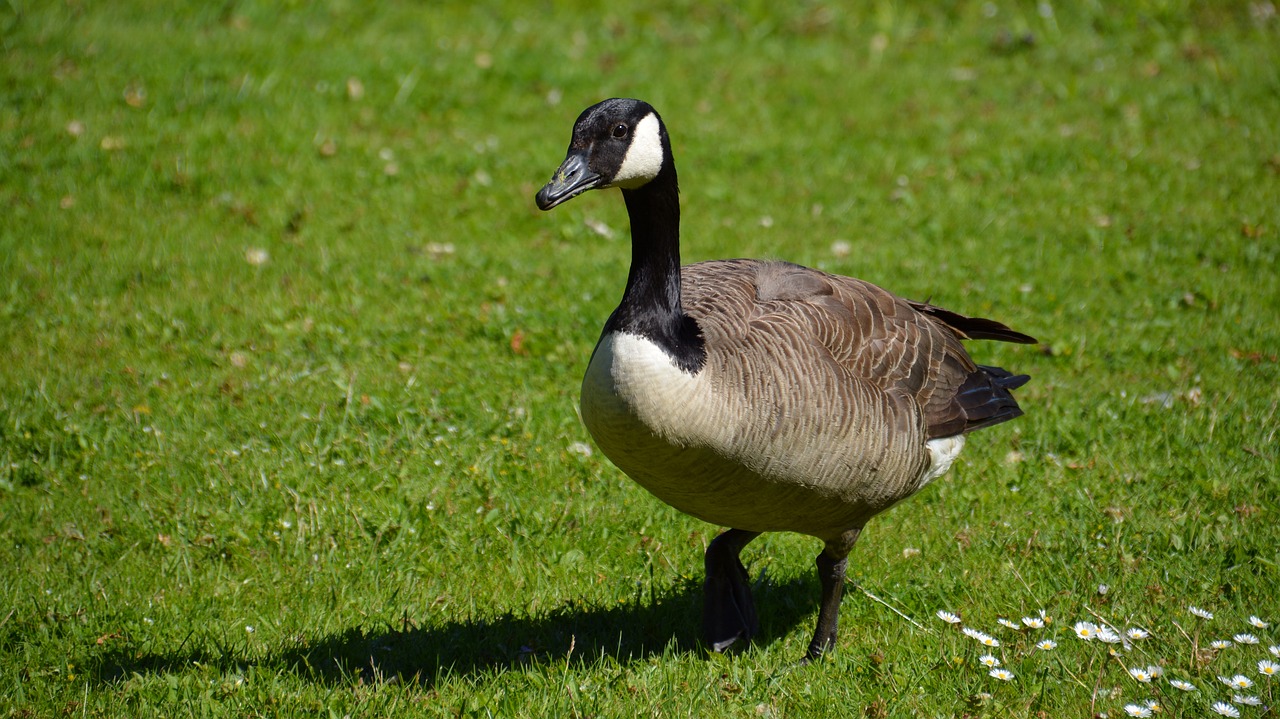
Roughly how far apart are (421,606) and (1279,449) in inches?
157

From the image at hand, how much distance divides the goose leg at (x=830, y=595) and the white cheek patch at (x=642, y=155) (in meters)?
1.56

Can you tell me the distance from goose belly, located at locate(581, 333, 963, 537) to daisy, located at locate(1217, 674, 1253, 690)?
1.21 meters

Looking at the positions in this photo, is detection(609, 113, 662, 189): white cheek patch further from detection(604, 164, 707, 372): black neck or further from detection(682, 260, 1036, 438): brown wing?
detection(682, 260, 1036, 438): brown wing

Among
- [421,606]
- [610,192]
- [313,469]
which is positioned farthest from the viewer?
[610,192]

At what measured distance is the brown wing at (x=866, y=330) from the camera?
392cm

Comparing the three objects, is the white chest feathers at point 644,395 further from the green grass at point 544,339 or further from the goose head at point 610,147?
the green grass at point 544,339

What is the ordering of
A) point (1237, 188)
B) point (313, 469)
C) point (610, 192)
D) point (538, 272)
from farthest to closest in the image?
1. point (610, 192)
2. point (1237, 188)
3. point (538, 272)
4. point (313, 469)

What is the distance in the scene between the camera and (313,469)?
197 inches

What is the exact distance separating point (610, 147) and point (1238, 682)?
2696mm

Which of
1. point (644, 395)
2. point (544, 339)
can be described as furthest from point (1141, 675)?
point (544, 339)

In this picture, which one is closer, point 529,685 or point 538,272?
point 529,685

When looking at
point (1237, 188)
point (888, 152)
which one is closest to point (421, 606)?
point (888, 152)

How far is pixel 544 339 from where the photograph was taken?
6309mm

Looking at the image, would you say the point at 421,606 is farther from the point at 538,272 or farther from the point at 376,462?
the point at 538,272
